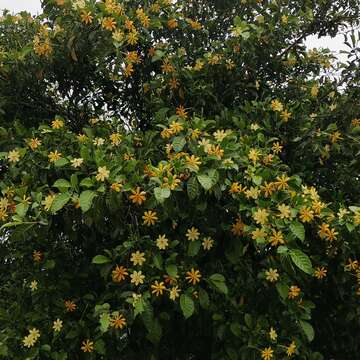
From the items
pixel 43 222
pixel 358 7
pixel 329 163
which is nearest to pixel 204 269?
pixel 43 222

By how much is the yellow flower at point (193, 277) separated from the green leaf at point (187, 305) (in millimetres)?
63

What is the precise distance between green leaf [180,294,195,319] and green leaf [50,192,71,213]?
20.2 inches

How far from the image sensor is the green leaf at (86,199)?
68.2 inches

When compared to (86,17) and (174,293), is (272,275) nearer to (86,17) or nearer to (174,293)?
(174,293)

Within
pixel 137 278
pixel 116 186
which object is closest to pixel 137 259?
pixel 137 278

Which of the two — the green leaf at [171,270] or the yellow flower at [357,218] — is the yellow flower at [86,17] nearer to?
the green leaf at [171,270]

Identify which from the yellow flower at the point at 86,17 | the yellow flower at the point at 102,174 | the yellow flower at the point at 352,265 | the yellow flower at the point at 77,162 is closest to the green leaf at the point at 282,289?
the yellow flower at the point at 352,265

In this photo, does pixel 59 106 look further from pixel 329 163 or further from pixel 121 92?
pixel 329 163

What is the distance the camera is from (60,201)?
70.9 inches

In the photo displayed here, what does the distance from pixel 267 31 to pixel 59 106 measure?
1.11 metres

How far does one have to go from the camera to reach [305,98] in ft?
9.44

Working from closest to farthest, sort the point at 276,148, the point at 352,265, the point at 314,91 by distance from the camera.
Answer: the point at 352,265 → the point at 276,148 → the point at 314,91

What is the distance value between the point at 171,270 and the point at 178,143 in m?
0.46

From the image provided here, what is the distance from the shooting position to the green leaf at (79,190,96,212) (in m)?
1.73
